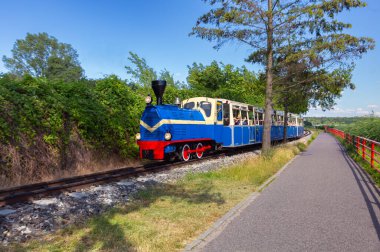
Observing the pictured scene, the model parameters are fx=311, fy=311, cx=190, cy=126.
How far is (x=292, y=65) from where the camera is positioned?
14039 mm

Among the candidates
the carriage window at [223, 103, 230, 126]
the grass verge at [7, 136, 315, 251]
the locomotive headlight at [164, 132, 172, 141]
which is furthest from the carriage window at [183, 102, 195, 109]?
the grass verge at [7, 136, 315, 251]

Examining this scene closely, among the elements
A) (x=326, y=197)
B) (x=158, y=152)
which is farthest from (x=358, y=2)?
(x=158, y=152)

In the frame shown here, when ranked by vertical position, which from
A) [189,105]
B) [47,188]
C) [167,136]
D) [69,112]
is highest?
[189,105]

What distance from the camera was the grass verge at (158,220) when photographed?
4289 mm

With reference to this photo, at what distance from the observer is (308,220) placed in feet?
17.8

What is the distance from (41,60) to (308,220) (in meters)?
71.1

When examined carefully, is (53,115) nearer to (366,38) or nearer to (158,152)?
(158,152)

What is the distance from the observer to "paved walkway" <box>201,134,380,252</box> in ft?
14.3

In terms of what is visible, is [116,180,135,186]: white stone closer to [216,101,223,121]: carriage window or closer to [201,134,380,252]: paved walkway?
[201,134,380,252]: paved walkway

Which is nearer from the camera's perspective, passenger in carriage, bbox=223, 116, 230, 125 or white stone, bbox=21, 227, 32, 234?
white stone, bbox=21, 227, 32, 234

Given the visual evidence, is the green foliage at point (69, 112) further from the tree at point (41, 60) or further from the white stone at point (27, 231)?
the tree at point (41, 60)

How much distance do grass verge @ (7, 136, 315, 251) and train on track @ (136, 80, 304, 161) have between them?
10.1 feet

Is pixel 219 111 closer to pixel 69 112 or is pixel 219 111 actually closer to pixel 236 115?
pixel 236 115

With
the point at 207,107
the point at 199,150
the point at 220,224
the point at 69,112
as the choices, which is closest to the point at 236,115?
the point at 207,107
